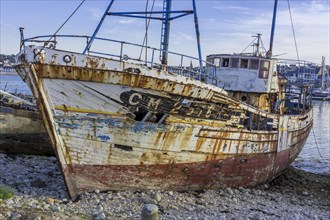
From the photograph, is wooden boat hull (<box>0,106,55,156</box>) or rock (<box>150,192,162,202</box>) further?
wooden boat hull (<box>0,106,55,156</box>)

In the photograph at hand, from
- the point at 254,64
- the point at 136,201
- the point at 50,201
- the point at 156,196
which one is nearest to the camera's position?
the point at 50,201

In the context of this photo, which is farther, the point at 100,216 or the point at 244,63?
the point at 244,63

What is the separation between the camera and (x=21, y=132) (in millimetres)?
14656

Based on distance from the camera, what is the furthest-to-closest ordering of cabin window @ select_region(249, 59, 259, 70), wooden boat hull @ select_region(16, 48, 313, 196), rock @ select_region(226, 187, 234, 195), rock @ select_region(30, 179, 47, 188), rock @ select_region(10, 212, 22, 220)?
cabin window @ select_region(249, 59, 259, 70)
rock @ select_region(226, 187, 234, 195)
rock @ select_region(30, 179, 47, 188)
wooden boat hull @ select_region(16, 48, 313, 196)
rock @ select_region(10, 212, 22, 220)

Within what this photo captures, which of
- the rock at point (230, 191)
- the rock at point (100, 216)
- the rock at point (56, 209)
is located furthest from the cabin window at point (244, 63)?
the rock at point (56, 209)

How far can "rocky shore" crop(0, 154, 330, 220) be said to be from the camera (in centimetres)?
813

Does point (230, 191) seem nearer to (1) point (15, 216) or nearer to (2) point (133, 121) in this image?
(2) point (133, 121)

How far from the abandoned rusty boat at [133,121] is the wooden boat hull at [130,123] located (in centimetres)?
2

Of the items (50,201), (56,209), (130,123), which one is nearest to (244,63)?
(130,123)

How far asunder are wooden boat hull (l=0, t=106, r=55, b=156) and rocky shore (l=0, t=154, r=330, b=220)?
1.24 metres

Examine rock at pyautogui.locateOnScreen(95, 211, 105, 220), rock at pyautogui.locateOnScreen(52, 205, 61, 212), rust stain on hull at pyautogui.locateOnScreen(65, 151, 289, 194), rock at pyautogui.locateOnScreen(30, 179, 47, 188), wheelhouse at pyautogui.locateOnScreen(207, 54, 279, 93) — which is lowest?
rock at pyautogui.locateOnScreen(30, 179, 47, 188)

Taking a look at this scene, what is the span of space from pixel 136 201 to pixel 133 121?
2.03 meters

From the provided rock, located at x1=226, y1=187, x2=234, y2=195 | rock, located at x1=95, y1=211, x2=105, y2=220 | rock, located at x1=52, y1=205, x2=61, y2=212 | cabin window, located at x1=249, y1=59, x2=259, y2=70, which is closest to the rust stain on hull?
rock, located at x1=226, y1=187, x2=234, y2=195

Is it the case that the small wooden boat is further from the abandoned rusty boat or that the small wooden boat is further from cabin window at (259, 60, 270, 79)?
cabin window at (259, 60, 270, 79)
